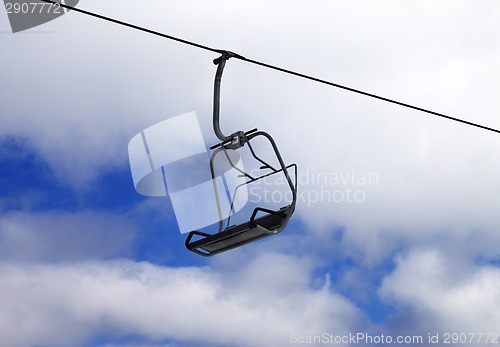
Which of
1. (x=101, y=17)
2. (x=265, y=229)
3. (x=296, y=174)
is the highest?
(x=101, y=17)

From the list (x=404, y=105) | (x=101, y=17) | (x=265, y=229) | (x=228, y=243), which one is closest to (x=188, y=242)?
(x=228, y=243)

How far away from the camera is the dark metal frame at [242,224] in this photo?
272 inches

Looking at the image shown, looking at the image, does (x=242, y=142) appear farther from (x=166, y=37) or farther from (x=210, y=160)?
(x=166, y=37)

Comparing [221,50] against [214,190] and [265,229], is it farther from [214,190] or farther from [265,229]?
[265,229]

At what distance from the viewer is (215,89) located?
7672 mm

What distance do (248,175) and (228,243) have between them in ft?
2.58

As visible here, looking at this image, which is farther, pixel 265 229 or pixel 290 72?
pixel 290 72

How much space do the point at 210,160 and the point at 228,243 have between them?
3.19 feet

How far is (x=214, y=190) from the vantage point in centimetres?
770

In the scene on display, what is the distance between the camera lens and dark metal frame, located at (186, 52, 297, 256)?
272 inches

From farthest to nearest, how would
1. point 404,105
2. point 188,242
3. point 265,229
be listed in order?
point 404,105 < point 188,242 < point 265,229

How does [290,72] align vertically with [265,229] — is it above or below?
above

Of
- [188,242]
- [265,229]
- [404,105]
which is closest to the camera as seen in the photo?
[265,229]

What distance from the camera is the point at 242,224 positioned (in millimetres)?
6879
